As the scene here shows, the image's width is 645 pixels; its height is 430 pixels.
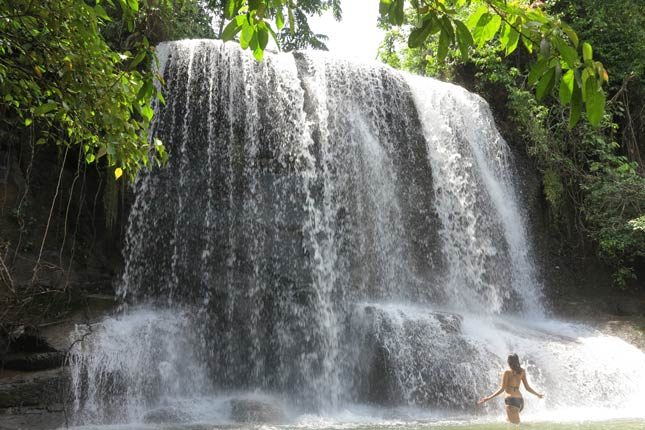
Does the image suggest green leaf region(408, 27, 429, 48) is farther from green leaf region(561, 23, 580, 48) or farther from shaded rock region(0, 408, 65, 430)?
shaded rock region(0, 408, 65, 430)

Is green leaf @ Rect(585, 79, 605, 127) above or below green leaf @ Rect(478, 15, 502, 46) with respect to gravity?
below

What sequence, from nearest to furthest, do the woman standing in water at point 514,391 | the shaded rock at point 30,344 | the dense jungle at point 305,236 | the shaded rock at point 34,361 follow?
the woman standing in water at point 514,391, the dense jungle at point 305,236, the shaded rock at point 34,361, the shaded rock at point 30,344

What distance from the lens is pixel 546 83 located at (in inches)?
79.2

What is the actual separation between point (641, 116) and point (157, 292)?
12.8 metres

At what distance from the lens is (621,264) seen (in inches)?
499

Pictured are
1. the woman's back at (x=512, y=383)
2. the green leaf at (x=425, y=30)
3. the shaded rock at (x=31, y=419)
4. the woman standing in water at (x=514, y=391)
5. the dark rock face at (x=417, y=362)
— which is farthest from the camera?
the dark rock face at (x=417, y=362)

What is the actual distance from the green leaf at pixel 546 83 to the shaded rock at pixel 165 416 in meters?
6.51

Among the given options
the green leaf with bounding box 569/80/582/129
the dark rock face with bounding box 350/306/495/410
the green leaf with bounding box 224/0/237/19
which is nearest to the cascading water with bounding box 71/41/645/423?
the dark rock face with bounding box 350/306/495/410

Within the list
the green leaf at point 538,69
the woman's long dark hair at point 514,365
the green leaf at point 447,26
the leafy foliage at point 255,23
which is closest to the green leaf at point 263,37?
the leafy foliage at point 255,23

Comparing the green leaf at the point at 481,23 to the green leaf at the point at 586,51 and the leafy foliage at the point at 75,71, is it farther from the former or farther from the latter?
the leafy foliage at the point at 75,71

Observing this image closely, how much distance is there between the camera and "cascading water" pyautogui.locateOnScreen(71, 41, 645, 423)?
848cm

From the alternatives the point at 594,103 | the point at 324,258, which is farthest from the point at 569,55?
the point at 324,258

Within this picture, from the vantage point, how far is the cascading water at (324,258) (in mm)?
8484

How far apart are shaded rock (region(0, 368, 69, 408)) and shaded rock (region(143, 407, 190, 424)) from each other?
3.69 ft
